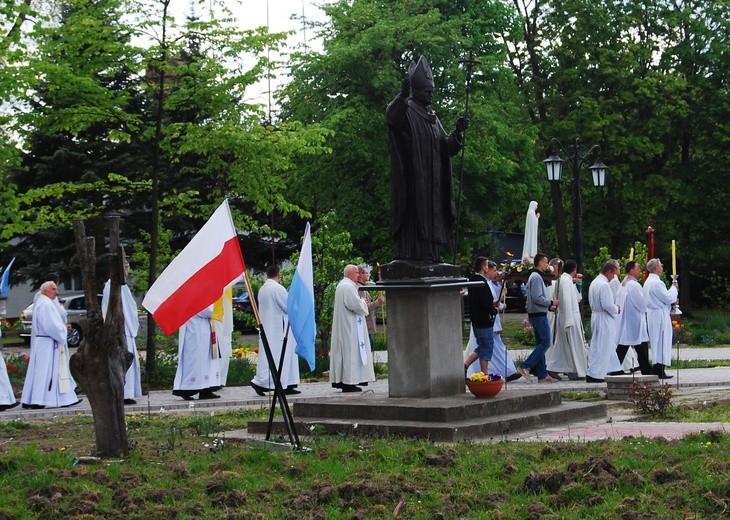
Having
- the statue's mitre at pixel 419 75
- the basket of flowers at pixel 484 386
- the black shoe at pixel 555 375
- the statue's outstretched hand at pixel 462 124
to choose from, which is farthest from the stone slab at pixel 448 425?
the black shoe at pixel 555 375

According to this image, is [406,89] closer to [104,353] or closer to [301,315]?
[301,315]

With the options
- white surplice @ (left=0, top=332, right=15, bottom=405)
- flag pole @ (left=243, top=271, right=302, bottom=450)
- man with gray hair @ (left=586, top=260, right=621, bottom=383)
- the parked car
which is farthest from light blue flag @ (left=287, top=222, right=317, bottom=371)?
the parked car

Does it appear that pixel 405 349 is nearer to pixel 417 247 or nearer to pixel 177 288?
pixel 417 247

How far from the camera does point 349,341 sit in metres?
20.6

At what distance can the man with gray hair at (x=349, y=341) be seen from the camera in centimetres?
2050

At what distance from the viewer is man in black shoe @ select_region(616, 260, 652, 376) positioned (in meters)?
21.3

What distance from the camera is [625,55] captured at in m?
45.0

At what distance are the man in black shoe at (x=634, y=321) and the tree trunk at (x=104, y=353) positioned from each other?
11614 millimetres

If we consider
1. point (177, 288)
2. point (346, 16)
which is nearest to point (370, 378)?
point (177, 288)

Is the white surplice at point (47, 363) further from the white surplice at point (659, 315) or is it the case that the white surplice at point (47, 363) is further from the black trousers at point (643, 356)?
the white surplice at point (659, 315)

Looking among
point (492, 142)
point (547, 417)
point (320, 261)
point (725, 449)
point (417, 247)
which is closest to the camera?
point (725, 449)

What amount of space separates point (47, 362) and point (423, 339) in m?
7.70

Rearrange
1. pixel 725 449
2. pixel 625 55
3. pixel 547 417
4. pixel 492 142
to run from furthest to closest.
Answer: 1. pixel 625 55
2. pixel 492 142
3. pixel 547 417
4. pixel 725 449

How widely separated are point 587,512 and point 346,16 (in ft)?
117
